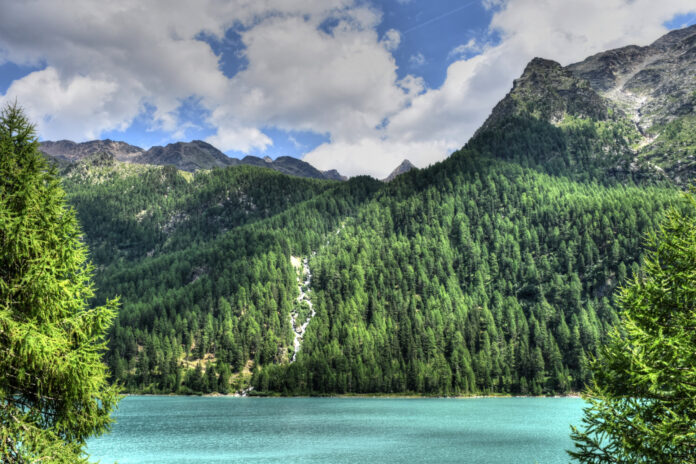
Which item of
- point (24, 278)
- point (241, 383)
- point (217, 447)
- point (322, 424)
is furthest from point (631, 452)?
point (241, 383)

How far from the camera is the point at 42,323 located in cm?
1291

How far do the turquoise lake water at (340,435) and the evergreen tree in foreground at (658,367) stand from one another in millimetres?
48710

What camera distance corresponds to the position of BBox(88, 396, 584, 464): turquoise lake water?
63.2 m

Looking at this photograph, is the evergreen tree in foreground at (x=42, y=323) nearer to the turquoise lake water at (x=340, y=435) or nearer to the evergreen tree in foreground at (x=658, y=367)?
the evergreen tree in foreground at (x=658, y=367)

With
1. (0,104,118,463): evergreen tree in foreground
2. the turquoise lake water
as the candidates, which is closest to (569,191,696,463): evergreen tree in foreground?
(0,104,118,463): evergreen tree in foreground

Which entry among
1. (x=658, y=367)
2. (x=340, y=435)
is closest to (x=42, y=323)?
(x=658, y=367)

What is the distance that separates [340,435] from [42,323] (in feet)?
248

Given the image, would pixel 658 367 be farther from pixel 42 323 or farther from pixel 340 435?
pixel 340 435

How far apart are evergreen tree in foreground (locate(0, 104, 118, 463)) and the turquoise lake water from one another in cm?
5365

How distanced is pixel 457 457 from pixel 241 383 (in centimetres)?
12806

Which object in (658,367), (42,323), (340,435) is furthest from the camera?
(340,435)

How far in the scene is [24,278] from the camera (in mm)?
12609

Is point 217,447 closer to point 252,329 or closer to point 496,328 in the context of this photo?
point 252,329

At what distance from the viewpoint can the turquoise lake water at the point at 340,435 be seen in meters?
63.2
